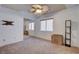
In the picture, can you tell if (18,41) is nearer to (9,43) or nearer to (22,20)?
(9,43)

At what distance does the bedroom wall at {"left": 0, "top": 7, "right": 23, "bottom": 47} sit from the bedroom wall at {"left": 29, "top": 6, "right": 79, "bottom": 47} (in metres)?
0.24

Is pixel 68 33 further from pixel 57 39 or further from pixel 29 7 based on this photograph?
pixel 29 7

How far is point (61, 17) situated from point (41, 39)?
0.53 meters

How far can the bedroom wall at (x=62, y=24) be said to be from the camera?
2.08 metres

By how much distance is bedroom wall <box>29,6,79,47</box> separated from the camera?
6.84 ft

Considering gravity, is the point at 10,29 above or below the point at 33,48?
above

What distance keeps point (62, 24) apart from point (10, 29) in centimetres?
92

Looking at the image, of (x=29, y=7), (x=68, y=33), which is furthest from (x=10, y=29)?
(x=68, y=33)

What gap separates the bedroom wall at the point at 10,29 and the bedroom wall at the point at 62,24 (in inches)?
9.6

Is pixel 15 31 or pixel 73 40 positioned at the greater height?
pixel 15 31

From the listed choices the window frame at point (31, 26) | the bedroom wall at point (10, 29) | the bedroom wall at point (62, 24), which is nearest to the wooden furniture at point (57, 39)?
the bedroom wall at point (62, 24)

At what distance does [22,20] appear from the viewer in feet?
6.99

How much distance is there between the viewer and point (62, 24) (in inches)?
84.2
